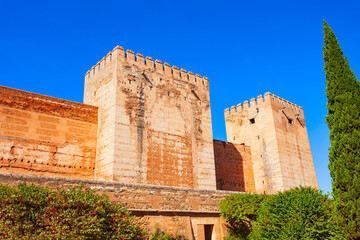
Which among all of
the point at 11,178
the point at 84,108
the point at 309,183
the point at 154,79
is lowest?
the point at 11,178

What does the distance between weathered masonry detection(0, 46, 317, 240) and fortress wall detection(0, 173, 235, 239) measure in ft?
0.09

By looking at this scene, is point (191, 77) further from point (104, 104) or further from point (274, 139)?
point (274, 139)

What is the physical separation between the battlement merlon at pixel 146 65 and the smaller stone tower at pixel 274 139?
5.04 meters

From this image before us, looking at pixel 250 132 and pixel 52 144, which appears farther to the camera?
pixel 250 132

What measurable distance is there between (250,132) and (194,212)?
38.4 feet

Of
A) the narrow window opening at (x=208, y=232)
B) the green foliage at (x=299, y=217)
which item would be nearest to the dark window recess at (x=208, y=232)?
the narrow window opening at (x=208, y=232)

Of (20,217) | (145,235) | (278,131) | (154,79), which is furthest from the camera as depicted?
(278,131)

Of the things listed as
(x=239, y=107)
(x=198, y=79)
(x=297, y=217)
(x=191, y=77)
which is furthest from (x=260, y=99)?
(x=297, y=217)

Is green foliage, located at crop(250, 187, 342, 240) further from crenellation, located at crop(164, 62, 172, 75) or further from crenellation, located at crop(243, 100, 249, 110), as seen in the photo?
crenellation, located at crop(243, 100, 249, 110)

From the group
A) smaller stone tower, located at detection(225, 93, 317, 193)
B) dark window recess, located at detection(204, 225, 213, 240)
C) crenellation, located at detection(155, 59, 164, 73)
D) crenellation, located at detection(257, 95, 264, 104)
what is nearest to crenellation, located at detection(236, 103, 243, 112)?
smaller stone tower, located at detection(225, 93, 317, 193)

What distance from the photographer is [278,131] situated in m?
20.2

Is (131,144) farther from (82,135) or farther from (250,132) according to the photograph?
(250,132)

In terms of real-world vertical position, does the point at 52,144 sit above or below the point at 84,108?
below

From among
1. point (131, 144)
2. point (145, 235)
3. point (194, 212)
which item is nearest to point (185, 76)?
point (131, 144)
